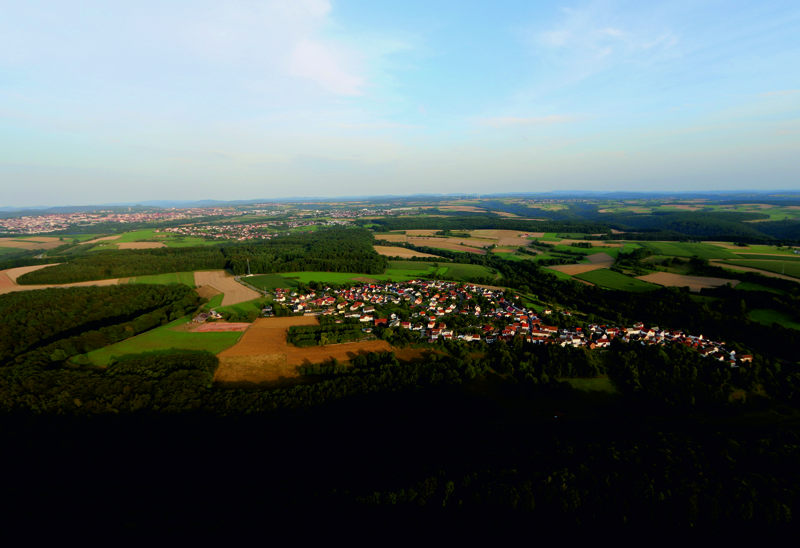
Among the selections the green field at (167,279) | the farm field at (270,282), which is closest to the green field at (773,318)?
the farm field at (270,282)

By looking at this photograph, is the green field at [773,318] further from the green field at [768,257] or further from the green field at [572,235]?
the green field at [572,235]

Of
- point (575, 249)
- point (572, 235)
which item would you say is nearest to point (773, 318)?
point (575, 249)

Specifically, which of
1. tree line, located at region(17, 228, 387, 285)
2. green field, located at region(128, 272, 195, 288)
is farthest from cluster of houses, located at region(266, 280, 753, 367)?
green field, located at region(128, 272, 195, 288)

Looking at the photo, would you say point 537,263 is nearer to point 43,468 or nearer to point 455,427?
point 455,427

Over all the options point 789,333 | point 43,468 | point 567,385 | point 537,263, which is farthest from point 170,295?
point 789,333

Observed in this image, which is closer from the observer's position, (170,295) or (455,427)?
(455,427)

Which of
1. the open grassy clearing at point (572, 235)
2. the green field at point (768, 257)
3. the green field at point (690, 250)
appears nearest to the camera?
the green field at point (768, 257)

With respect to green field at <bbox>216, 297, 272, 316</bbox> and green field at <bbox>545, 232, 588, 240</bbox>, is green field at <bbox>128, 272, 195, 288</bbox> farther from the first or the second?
green field at <bbox>545, 232, 588, 240</bbox>

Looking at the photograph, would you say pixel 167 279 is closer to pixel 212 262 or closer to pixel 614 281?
pixel 212 262
